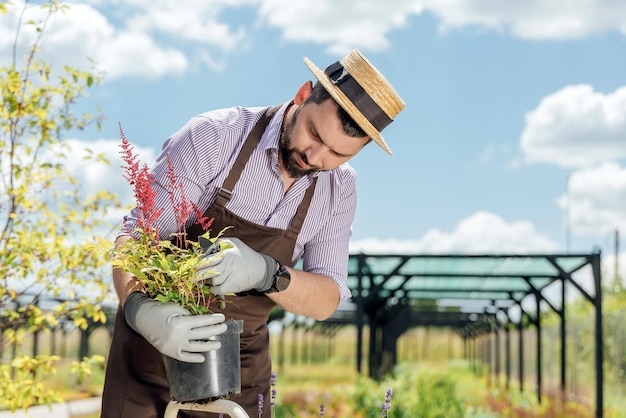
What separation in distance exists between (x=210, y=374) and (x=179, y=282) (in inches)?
9.1

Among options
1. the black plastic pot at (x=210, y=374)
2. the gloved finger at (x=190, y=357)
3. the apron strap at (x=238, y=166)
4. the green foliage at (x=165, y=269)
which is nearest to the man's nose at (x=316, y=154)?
the apron strap at (x=238, y=166)

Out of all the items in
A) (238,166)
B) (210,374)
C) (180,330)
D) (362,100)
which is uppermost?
(362,100)

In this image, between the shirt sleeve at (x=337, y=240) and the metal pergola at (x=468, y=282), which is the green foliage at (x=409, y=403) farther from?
the shirt sleeve at (x=337, y=240)

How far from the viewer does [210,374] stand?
6.85 ft

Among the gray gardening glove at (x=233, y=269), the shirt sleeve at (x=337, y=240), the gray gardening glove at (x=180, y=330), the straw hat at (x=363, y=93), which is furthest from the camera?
the shirt sleeve at (x=337, y=240)

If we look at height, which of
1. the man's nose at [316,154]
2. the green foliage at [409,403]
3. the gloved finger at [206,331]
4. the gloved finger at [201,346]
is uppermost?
the man's nose at [316,154]

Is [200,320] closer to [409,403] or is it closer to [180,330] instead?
[180,330]

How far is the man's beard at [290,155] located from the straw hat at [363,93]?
16cm

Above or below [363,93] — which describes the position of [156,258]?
below

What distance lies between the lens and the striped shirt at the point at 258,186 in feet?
8.91

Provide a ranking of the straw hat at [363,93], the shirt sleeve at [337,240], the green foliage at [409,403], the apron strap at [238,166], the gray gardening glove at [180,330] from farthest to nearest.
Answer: the green foliage at [409,403] < the shirt sleeve at [337,240] < the apron strap at [238,166] < the straw hat at [363,93] < the gray gardening glove at [180,330]

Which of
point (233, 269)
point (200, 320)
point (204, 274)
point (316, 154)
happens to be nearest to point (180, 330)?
point (200, 320)

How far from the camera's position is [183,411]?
2736 millimetres

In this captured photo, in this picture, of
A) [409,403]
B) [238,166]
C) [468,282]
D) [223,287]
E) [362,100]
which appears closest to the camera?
[223,287]
